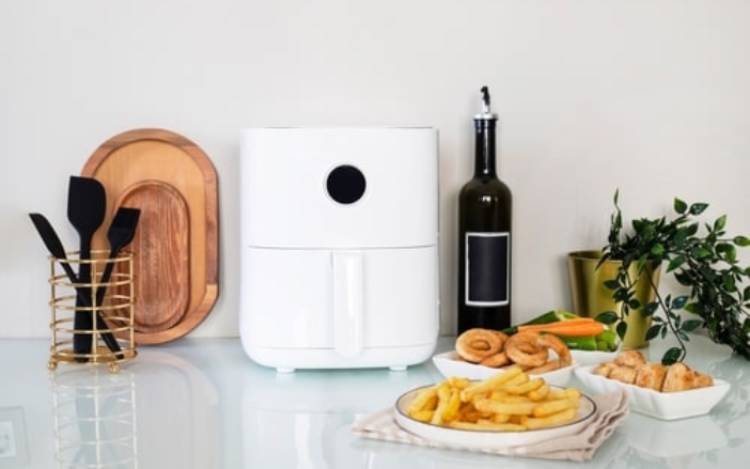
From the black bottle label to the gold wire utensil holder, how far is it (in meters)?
0.46

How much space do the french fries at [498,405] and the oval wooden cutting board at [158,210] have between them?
1.90 ft

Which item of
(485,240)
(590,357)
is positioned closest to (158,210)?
(485,240)

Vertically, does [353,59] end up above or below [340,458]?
above

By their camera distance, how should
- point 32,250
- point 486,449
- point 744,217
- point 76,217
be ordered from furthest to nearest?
point 744,217, point 32,250, point 76,217, point 486,449

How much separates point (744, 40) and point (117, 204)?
3.14 ft

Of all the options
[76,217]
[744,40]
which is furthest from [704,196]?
[76,217]

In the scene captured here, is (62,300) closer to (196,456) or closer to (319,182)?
(319,182)

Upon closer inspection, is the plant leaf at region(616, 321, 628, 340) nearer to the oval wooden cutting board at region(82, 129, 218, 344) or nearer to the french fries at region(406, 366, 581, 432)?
the french fries at region(406, 366, 581, 432)

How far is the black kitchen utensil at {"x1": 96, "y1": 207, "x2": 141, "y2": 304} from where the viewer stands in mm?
1485

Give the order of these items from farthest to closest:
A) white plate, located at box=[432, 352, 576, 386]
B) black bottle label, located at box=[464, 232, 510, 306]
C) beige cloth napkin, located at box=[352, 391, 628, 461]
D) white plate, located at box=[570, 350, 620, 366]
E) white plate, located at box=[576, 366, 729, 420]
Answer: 1. black bottle label, located at box=[464, 232, 510, 306]
2. white plate, located at box=[570, 350, 620, 366]
3. white plate, located at box=[432, 352, 576, 386]
4. white plate, located at box=[576, 366, 729, 420]
5. beige cloth napkin, located at box=[352, 391, 628, 461]

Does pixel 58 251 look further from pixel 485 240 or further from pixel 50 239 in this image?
pixel 485 240

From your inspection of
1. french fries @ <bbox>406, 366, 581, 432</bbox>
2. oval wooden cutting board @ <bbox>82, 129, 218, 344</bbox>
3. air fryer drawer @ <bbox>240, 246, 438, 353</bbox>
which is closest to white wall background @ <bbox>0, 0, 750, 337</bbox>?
oval wooden cutting board @ <bbox>82, 129, 218, 344</bbox>

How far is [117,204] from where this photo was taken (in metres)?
1.59

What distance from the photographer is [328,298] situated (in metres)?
1.40
